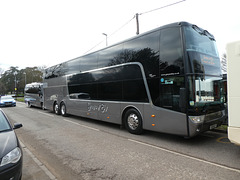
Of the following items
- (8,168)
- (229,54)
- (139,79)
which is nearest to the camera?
(8,168)

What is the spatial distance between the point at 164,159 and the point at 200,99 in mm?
2154

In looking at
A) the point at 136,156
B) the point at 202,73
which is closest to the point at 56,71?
the point at 136,156

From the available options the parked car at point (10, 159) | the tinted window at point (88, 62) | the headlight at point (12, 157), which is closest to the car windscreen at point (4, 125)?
the parked car at point (10, 159)

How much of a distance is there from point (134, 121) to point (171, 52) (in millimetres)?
2994

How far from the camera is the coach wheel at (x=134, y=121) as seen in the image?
6.32m

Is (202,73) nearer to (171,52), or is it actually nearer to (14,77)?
(171,52)

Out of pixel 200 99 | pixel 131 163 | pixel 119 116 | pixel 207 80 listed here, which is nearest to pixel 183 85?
pixel 200 99

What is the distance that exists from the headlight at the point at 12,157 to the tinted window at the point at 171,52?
4.50 meters

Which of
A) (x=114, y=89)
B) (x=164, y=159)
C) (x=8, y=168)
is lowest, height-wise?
(x=164, y=159)

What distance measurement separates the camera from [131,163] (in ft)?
12.9

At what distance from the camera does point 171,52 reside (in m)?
5.27

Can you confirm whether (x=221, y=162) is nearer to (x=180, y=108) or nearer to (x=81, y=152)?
(x=180, y=108)

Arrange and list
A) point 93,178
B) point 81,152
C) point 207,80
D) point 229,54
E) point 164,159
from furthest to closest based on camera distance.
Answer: point 207,80
point 81,152
point 164,159
point 229,54
point 93,178

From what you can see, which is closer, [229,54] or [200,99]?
[229,54]
